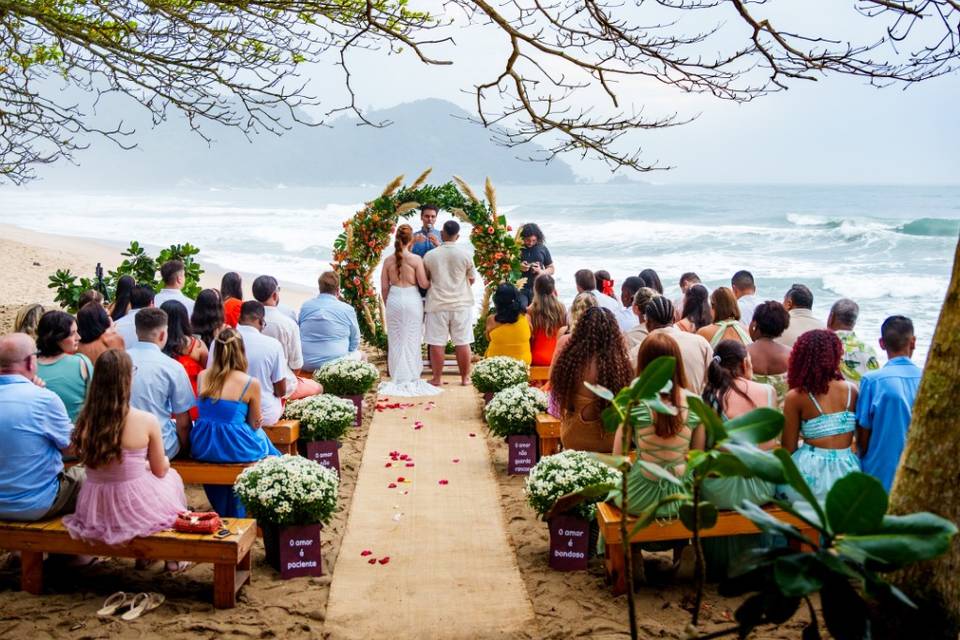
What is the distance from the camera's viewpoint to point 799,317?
7.71 metres

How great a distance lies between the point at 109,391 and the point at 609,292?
6751mm

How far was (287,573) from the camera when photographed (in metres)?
5.53

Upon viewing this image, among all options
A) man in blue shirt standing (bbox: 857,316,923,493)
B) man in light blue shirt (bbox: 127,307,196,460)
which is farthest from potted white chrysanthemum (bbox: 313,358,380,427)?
man in blue shirt standing (bbox: 857,316,923,493)

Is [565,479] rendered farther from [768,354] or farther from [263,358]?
[263,358]

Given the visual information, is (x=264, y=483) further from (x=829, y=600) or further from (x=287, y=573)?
(x=829, y=600)

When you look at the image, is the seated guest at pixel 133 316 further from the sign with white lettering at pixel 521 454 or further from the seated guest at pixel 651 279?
the seated guest at pixel 651 279

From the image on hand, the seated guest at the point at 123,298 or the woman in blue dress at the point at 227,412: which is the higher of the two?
the seated guest at the point at 123,298

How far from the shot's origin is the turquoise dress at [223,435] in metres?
6.08

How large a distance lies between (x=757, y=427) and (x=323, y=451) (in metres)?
5.68

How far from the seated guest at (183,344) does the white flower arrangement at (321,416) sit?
88 centimetres

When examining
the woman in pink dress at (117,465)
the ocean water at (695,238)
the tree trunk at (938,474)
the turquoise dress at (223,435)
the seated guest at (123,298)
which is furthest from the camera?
the ocean water at (695,238)

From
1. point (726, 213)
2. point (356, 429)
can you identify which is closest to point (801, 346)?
point (356, 429)

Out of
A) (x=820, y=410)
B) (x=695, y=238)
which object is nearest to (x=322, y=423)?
(x=820, y=410)

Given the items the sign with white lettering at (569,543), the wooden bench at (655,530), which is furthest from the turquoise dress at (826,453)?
the sign with white lettering at (569,543)
